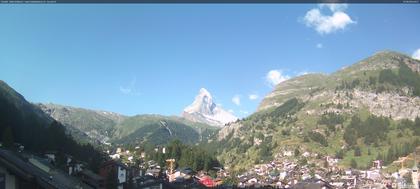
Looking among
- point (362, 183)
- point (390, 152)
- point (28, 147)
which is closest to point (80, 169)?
point (28, 147)

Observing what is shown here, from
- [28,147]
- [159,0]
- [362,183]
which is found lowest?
[362,183]

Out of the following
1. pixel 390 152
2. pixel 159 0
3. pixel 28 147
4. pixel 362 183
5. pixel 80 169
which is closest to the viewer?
pixel 159 0

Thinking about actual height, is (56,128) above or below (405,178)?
above

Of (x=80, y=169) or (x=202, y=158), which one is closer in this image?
(x=80, y=169)

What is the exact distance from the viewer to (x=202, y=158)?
492ft

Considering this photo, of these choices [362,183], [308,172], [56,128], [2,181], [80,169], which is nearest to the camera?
[2,181]

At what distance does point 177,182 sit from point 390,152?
116388mm

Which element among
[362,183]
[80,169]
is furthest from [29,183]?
[362,183]

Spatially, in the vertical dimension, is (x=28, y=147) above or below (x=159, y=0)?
below

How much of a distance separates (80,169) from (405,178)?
116837mm

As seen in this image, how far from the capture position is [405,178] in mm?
161000

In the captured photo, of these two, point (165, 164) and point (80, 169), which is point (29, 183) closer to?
point (80, 169)

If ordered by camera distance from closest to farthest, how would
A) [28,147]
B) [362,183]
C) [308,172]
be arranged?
[28,147] → [362,183] → [308,172]

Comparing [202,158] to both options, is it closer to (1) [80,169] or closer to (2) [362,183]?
(2) [362,183]
